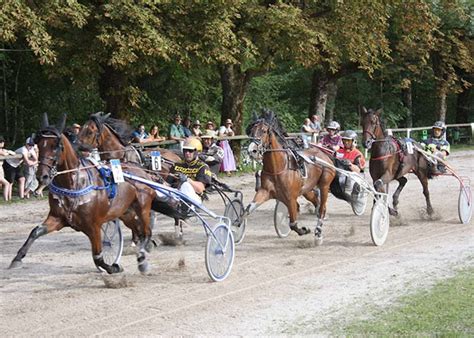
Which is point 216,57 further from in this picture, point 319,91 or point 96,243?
point 96,243

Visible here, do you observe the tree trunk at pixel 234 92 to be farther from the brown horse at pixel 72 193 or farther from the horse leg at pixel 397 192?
the brown horse at pixel 72 193

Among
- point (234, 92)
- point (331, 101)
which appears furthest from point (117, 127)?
point (331, 101)

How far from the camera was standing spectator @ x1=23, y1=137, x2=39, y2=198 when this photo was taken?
1622cm

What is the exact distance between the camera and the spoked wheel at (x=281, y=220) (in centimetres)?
1192

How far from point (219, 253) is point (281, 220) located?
10.9ft

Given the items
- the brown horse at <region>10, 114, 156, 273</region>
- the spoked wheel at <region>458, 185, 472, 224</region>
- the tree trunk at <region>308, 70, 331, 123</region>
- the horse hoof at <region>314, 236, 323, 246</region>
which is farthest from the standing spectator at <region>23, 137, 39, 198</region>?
the tree trunk at <region>308, 70, 331, 123</region>

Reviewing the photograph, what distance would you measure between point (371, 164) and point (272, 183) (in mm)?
3247

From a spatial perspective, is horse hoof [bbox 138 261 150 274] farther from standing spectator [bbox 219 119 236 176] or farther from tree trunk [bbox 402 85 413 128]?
tree trunk [bbox 402 85 413 128]

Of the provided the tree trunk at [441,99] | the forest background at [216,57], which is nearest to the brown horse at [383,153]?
the forest background at [216,57]

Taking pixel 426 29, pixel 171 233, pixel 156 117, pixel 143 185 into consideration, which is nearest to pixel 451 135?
pixel 426 29

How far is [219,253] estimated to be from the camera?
882 centimetres

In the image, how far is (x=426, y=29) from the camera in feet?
80.9

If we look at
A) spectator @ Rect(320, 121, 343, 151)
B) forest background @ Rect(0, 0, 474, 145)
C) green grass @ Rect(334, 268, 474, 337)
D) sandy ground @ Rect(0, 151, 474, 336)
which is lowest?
green grass @ Rect(334, 268, 474, 337)

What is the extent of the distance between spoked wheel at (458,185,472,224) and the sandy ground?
282 mm
